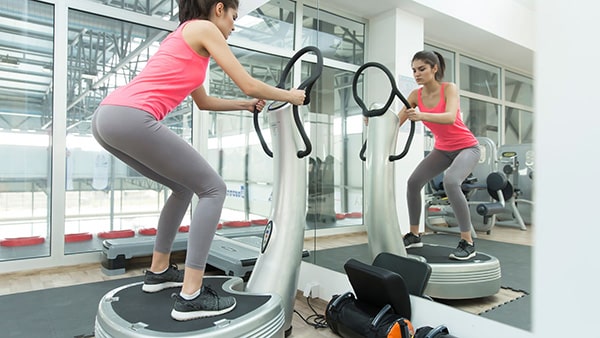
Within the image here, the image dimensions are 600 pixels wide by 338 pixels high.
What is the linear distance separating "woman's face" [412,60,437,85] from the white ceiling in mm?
124

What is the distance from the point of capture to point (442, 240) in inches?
77.8

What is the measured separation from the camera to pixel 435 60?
6.44 feet

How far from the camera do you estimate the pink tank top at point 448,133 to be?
1.86 meters

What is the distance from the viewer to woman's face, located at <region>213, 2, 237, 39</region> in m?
1.53

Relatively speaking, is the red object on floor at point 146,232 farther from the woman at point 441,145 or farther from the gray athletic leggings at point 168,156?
the woman at point 441,145

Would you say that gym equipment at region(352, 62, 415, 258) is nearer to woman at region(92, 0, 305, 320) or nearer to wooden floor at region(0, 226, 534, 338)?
wooden floor at region(0, 226, 534, 338)

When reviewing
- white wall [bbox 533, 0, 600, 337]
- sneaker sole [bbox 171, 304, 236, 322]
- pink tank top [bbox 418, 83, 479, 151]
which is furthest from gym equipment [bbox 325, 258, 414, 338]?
pink tank top [bbox 418, 83, 479, 151]

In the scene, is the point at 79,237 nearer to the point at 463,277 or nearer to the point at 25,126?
the point at 25,126

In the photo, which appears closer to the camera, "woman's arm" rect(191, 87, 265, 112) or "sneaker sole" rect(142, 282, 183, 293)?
"sneaker sole" rect(142, 282, 183, 293)

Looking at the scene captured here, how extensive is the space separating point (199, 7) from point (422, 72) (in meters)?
1.18

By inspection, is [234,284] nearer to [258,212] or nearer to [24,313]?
[24,313]

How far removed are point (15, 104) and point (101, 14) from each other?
1030 millimetres

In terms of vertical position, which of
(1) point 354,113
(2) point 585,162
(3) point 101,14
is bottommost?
(2) point 585,162

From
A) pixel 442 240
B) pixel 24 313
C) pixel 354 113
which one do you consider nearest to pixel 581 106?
pixel 442 240
